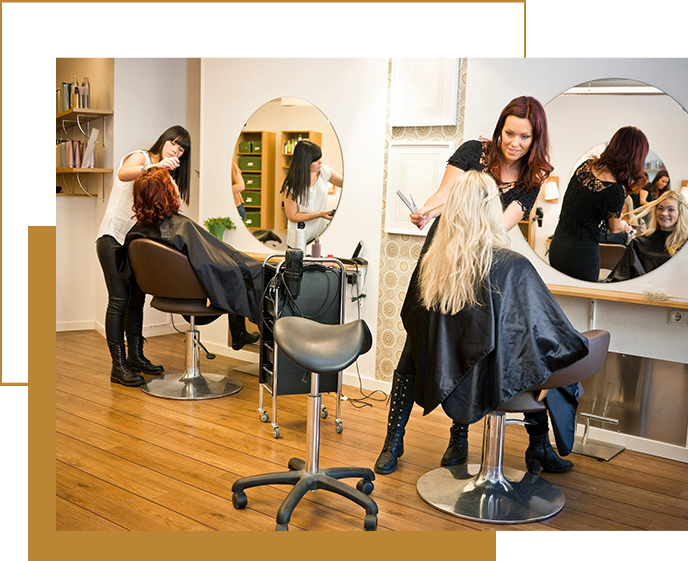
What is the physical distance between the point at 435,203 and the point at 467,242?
2.21ft

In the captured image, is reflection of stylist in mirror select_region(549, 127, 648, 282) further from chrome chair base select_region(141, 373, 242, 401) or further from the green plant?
the green plant

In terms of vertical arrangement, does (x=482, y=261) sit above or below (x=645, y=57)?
below

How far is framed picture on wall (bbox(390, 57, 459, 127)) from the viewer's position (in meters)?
3.61

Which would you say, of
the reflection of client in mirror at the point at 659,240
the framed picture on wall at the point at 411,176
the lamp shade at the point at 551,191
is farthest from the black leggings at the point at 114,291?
the reflection of client in mirror at the point at 659,240

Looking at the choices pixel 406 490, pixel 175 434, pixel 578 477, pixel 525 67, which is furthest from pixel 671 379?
pixel 175 434

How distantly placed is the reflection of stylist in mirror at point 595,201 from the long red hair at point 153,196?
197 cm

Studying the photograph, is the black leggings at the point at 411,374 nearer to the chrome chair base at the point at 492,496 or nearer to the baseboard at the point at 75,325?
the chrome chair base at the point at 492,496

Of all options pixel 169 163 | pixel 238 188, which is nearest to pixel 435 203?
pixel 169 163

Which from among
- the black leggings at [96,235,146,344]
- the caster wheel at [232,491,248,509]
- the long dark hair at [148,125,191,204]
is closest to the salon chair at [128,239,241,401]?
the black leggings at [96,235,146,344]

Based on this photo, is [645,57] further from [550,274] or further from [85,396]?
[85,396]

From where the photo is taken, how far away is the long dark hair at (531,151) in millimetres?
2873

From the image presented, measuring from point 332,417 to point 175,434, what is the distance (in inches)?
32.1

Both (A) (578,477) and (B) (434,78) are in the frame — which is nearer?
(A) (578,477)

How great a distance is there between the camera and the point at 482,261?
2346mm
